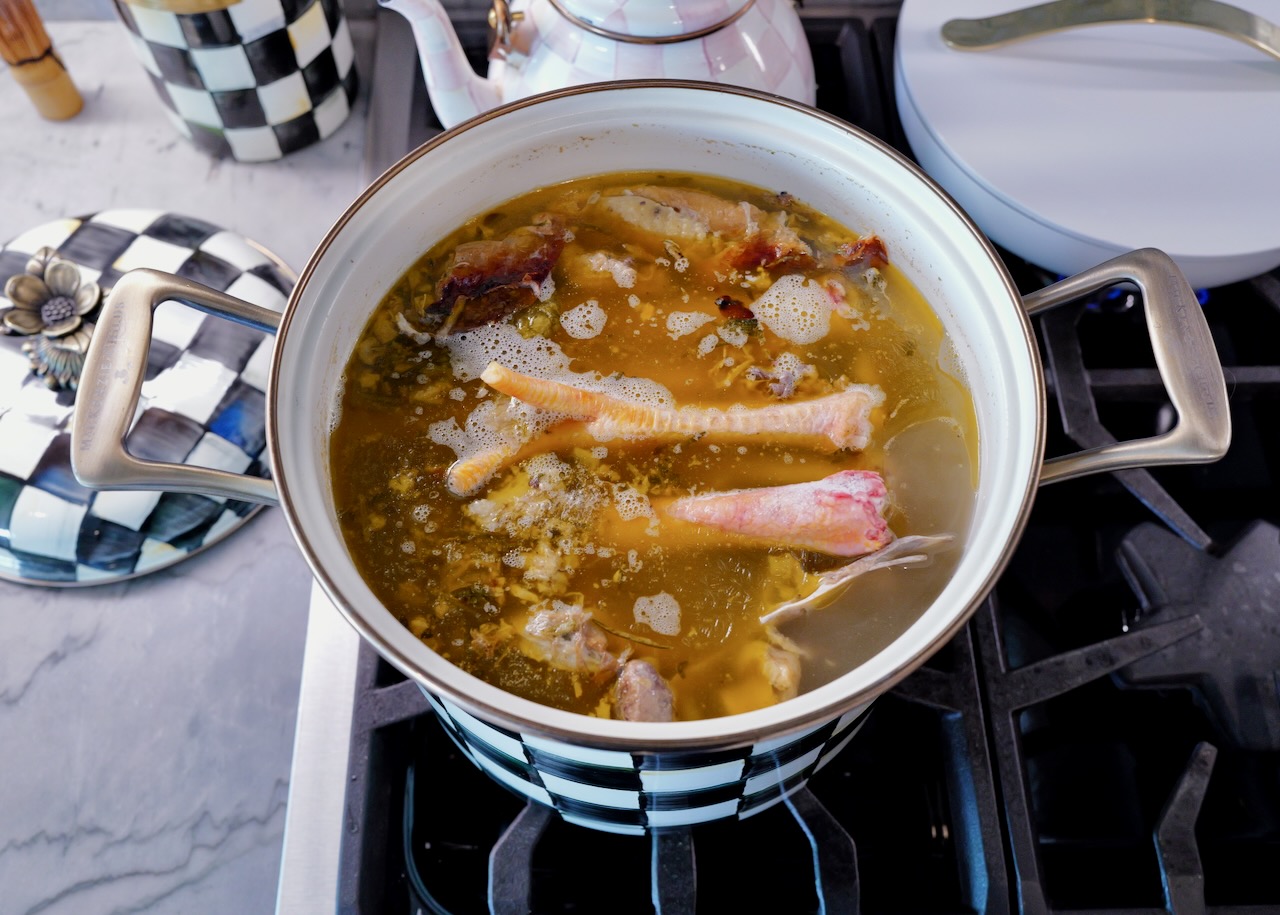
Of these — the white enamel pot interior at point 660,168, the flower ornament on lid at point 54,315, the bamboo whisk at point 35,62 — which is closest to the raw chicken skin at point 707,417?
the white enamel pot interior at point 660,168

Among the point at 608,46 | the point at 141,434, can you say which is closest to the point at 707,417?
the point at 608,46

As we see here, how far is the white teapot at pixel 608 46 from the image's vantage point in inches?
38.2

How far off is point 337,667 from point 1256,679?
0.95 metres

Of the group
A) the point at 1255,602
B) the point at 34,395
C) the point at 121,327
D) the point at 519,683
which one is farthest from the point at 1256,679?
the point at 34,395

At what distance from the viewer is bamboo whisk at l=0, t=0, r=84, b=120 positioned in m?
1.17

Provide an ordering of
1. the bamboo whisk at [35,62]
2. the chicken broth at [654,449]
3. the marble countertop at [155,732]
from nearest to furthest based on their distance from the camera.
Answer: the chicken broth at [654,449], the marble countertop at [155,732], the bamboo whisk at [35,62]

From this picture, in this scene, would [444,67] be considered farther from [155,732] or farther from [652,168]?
[155,732]

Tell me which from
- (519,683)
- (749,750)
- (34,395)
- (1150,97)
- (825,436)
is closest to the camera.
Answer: (749,750)

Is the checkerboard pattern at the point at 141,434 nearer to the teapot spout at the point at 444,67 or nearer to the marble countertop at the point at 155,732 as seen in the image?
the marble countertop at the point at 155,732

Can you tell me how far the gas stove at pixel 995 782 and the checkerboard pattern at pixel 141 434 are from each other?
0.64 ft

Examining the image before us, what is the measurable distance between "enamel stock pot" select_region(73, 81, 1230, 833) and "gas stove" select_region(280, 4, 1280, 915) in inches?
3.5

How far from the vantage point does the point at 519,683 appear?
0.81m

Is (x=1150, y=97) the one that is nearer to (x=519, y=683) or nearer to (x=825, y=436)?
(x=825, y=436)

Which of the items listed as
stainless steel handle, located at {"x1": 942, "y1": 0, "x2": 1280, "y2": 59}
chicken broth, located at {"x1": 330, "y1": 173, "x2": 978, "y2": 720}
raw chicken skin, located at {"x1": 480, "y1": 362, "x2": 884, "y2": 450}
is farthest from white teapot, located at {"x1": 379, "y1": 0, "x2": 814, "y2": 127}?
raw chicken skin, located at {"x1": 480, "y1": 362, "x2": 884, "y2": 450}
